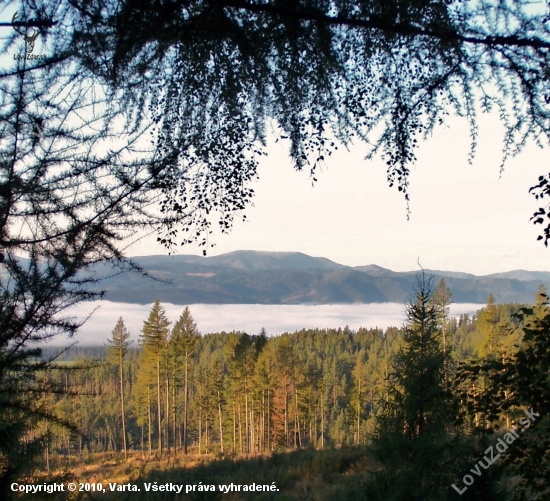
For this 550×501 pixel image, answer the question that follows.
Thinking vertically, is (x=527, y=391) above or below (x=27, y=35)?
below

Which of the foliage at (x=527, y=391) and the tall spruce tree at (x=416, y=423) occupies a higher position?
the foliage at (x=527, y=391)

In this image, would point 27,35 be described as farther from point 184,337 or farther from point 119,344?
point 184,337

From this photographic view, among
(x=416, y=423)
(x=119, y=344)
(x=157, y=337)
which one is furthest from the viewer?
(x=157, y=337)

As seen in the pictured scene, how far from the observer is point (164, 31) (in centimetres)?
236

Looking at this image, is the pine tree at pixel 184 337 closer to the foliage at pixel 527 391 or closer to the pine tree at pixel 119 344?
the pine tree at pixel 119 344

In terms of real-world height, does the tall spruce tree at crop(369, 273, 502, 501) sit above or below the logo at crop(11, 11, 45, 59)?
below

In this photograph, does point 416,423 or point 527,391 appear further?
point 416,423

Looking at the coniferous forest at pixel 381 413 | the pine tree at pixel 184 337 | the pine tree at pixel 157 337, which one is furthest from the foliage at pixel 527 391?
the pine tree at pixel 184 337

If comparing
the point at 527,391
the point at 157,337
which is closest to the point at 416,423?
the point at 527,391

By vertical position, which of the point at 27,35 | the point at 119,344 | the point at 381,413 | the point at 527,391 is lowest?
the point at 119,344

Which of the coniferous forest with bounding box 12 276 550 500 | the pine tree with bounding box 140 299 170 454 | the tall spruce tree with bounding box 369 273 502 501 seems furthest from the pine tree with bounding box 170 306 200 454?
the tall spruce tree with bounding box 369 273 502 501

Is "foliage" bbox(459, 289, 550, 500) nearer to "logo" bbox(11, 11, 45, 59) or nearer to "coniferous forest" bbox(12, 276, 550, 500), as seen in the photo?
"coniferous forest" bbox(12, 276, 550, 500)

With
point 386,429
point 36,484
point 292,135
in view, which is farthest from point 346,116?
point 386,429

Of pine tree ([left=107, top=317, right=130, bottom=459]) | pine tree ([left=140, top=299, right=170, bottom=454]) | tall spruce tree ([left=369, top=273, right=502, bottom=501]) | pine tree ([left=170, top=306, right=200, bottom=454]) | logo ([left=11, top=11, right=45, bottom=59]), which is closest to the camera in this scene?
logo ([left=11, top=11, right=45, bottom=59])
